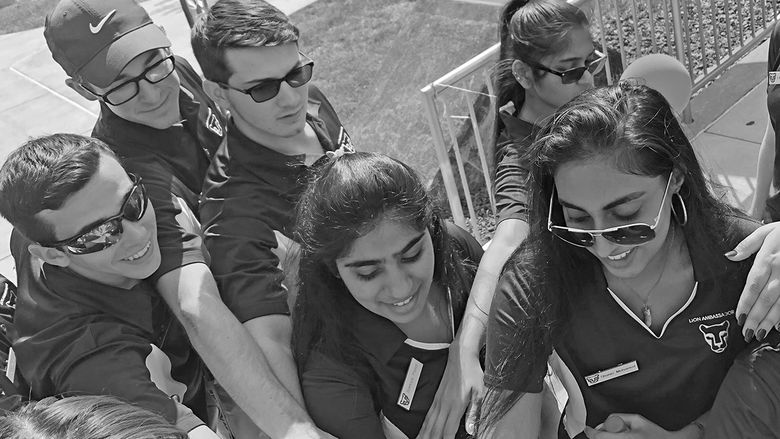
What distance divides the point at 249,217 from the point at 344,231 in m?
0.49

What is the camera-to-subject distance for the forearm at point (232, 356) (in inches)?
87.0

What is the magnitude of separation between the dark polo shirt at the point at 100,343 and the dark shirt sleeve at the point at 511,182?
1093mm

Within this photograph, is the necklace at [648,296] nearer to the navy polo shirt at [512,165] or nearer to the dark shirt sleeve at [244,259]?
the navy polo shirt at [512,165]

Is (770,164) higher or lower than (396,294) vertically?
lower

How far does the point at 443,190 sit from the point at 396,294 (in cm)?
266

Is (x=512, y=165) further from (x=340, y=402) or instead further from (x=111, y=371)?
(x=111, y=371)

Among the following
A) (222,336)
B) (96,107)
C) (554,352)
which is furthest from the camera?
(96,107)

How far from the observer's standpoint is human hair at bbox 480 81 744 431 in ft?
6.22

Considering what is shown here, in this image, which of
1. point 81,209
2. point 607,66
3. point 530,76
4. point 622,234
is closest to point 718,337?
point 622,234

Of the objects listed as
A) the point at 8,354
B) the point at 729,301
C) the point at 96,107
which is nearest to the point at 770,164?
the point at 729,301

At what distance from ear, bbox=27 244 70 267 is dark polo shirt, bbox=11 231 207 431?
4 cm

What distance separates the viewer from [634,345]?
201cm

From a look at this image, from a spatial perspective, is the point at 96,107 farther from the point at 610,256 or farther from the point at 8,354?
the point at 610,256

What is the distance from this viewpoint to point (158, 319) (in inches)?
94.0
